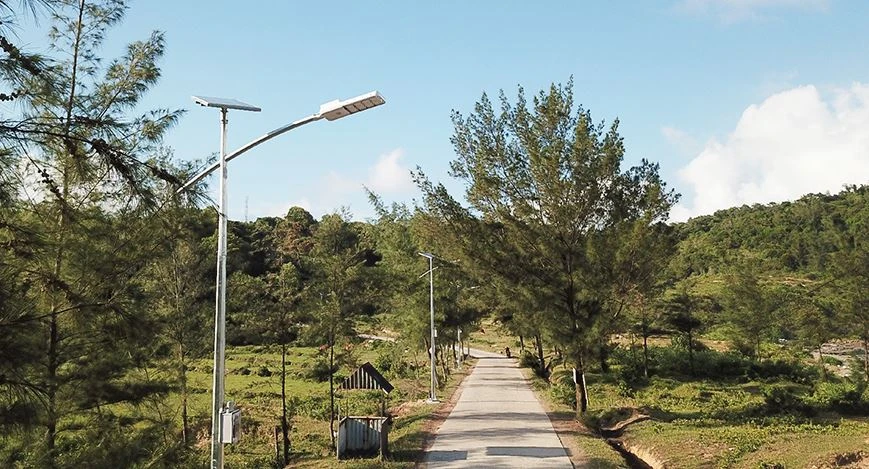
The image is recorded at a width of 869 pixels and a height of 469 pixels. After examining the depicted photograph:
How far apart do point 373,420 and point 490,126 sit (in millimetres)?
11595

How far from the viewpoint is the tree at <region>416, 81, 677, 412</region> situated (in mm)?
21047

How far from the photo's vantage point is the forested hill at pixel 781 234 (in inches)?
4190

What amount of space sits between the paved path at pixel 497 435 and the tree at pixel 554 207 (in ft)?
9.32

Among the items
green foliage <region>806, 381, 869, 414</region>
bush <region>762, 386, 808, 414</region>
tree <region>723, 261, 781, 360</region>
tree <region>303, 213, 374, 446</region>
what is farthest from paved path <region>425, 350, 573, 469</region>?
tree <region>723, 261, 781, 360</region>

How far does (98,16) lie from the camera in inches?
420

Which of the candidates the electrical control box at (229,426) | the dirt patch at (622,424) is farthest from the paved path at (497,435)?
the electrical control box at (229,426)

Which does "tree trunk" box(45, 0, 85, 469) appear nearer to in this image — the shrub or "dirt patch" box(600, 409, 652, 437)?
"dirt patch" box(600, 409, 652, 437)

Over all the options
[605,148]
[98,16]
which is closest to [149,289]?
[98,16]

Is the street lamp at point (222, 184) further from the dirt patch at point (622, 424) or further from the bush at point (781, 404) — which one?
the bush at point (781, 404)

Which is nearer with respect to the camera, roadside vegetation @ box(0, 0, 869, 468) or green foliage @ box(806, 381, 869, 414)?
roadside vegetation @ box(0, 0, 869, 468)

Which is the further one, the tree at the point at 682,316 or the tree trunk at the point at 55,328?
the tree at the point at 682,316

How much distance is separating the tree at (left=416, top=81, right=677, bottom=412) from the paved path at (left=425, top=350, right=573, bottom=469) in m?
2.84

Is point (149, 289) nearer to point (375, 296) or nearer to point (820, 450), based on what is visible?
point (375, 296)

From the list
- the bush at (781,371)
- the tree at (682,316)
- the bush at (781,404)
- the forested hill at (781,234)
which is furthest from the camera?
the forested hill at (781,234)
